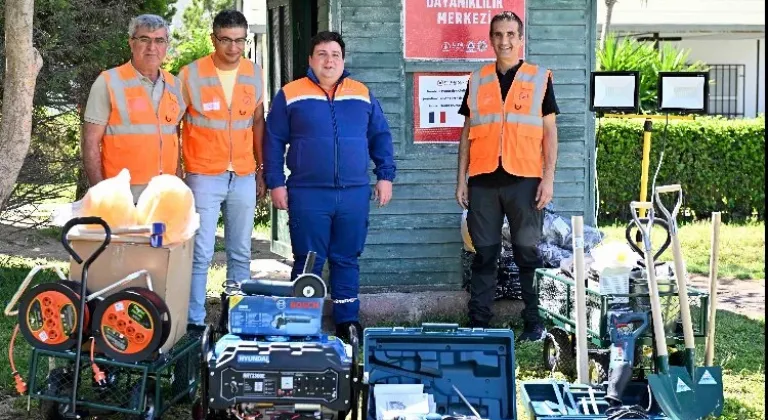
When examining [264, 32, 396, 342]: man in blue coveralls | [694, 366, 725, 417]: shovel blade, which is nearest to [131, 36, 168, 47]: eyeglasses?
[264, 32, 396, 342]: man in blue coveralls

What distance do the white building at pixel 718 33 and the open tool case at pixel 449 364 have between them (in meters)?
15.3

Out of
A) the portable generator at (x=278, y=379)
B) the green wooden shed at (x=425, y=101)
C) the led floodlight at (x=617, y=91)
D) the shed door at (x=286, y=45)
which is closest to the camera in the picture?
the portable generator at (x=278, y=379)

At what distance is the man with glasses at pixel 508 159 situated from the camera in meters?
7.31

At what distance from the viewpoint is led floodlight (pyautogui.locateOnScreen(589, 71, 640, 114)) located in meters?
7.50

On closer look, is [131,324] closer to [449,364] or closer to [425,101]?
[449,364]

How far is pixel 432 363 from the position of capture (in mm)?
5570

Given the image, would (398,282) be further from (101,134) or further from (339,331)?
(101,134)

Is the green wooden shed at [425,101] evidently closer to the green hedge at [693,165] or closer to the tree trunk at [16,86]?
the tree trunk at [16,86]

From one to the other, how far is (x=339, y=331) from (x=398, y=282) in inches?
46.6

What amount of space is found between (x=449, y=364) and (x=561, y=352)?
137cm

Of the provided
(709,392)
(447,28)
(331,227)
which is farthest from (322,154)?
(709,392)

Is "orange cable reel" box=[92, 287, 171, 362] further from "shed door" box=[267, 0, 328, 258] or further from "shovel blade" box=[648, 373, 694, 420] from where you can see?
"shed door" box=[267, 0, 328, 258]

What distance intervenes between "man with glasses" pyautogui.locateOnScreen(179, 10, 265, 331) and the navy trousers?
1.04 feet

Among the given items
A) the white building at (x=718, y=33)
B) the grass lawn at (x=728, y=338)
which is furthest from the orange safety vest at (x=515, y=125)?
the white building at (x=718, y=33)
